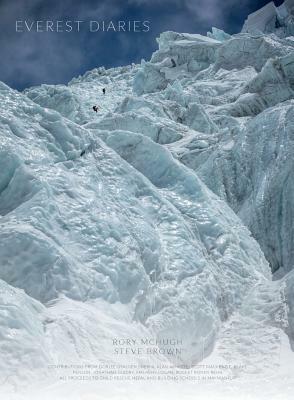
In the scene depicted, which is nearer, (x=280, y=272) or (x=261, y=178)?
(x=280, y=272)

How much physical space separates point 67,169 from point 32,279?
144 inches

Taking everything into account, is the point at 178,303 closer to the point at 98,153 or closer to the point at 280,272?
the point at 98,153

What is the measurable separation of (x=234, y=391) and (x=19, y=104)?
855cm

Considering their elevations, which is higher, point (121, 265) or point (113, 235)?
point (113, 235)

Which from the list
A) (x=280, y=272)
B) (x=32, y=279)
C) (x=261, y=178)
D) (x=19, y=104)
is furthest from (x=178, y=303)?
(x=261, y=178)

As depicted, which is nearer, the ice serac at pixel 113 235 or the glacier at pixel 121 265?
the glacier at pixel 121 265

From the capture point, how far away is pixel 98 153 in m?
13.0

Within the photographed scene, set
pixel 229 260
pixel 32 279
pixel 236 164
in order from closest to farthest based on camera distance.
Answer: pixel 32 279 → pixel 229 260 → pixel 236 164

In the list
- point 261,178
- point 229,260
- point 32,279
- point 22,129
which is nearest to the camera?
point 32,279

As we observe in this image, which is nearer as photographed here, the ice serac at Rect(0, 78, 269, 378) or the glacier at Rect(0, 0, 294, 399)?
the glacier at Rect(0, 0, 294, 399)

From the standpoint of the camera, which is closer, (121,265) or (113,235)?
(121,265)

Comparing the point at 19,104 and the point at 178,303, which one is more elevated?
the point at 19,104

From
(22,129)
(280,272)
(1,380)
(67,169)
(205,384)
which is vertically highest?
(22,129)

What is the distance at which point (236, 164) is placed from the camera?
22.9m
